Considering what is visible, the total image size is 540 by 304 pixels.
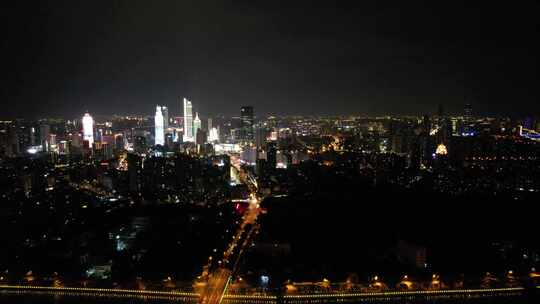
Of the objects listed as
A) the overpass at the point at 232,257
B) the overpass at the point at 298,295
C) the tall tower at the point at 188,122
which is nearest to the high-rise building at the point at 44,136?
the tall tower at the point at 188,122

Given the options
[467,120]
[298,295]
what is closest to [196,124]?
[467,120]

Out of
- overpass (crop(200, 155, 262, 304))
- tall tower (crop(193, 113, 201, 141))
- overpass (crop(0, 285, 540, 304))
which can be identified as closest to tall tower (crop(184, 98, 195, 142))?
tall tower (crop(193, 113, 201, 141))

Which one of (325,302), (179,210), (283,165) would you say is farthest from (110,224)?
(283,165)

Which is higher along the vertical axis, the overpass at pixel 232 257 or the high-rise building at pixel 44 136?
the high-rise building at pixel 44 136

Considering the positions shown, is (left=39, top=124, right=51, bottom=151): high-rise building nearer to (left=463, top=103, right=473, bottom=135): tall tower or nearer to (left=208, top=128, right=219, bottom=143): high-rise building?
(left=208, top=128, right=219, bottom=143): high-rise building

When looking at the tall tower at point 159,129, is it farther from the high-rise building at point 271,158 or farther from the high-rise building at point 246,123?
the high-rise building at point 271,158

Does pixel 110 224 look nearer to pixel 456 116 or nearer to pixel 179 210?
pixel 179 210

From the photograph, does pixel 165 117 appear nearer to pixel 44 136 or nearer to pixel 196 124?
pixel 196 124
